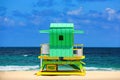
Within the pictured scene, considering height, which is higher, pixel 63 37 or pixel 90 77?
pixel 63 37

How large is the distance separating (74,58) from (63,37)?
629 millimetres

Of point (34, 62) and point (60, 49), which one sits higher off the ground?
point (60, 49)

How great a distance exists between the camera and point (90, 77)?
41.1 feet

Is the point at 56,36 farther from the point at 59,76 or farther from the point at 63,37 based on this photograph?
the point at 59,76

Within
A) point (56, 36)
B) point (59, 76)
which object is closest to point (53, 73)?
point (59, 76)

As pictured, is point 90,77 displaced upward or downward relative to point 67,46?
downward

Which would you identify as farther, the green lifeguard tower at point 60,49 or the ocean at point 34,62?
the ocean at point 34,62

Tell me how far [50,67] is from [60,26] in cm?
115

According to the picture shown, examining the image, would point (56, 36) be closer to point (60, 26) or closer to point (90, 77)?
point (60, 26)

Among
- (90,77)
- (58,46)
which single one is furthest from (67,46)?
(90,77)

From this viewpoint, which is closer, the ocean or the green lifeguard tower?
the green lifeguard tower

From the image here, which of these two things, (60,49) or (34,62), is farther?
(34,62)

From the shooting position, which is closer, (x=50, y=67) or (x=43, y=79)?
(x=43, y=79)

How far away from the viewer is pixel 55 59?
41.8ft
